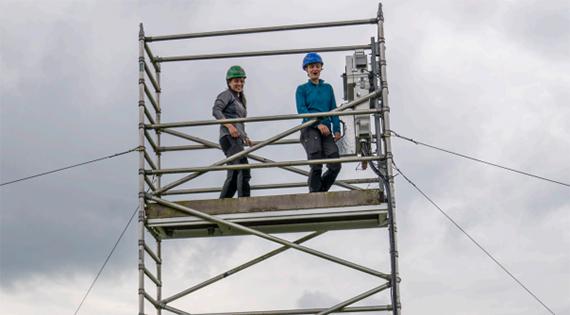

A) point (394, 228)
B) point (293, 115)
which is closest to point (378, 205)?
point (394, 228)

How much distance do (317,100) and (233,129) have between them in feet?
3.86

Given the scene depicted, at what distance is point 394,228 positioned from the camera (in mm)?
14773

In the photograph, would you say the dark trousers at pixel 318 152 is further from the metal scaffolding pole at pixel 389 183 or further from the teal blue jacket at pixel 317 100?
the metal scaffolding pole at pixel 389 183

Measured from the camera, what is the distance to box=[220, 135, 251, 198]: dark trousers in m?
16.1

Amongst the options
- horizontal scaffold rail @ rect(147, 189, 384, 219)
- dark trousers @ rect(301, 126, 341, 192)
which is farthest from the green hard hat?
horizontal scaffold rail @ rect(147, 189, 384, 219)

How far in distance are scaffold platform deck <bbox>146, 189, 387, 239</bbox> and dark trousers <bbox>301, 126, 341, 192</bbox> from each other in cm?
74

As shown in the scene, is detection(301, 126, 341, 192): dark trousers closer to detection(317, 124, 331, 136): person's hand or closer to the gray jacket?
detection(317, 124, 331, 136): person's hand

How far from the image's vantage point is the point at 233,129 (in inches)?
630

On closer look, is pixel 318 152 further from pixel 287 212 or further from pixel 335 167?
pixel 287 212

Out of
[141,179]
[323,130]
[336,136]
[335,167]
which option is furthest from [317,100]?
[141,179]

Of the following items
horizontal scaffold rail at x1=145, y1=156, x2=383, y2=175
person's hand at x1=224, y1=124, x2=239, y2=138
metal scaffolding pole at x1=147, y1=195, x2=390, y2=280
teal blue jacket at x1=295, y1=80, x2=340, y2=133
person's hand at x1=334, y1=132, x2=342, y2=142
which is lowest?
metal scaffolding pole at x1=147, y1=195, x2=390, y2=280

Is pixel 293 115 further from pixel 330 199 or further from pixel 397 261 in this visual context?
pixel 397 261

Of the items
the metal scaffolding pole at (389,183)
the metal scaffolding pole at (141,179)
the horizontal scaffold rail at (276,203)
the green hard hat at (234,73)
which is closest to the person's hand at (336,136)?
the metal scaffolding pole at (389,183)

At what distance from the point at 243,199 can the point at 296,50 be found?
280 cm
